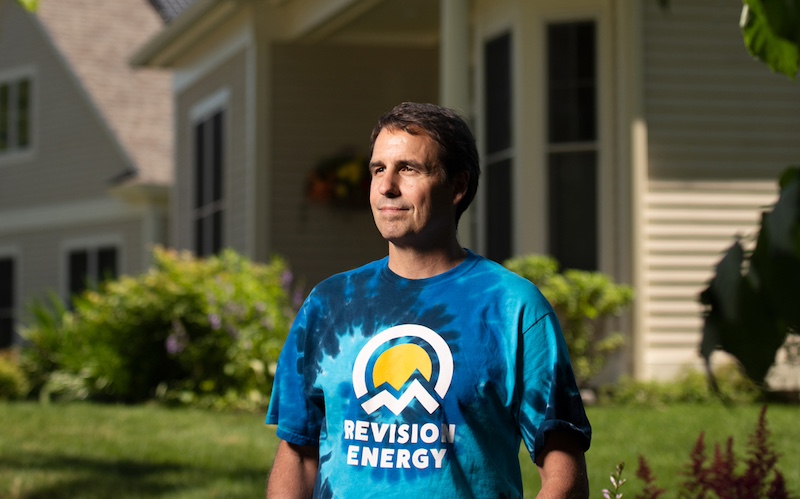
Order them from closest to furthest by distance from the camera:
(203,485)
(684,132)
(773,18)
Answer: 1. (773,18)
2. (203,485)
3. (684,132)

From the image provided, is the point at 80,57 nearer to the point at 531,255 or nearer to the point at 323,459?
the point at 531,255

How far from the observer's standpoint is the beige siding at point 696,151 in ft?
32.3

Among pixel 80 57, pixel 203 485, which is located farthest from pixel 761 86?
pixel 80 57

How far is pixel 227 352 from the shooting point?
1053 centimetres

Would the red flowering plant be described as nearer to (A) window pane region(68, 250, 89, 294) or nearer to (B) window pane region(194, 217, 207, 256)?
(B) window pane region(194, 217, 207, 256)

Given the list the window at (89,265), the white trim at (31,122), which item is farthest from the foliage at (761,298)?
the white trim at (31,122)

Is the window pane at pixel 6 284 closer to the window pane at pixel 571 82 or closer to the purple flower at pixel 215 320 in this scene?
the purple flower at pixel 215 320

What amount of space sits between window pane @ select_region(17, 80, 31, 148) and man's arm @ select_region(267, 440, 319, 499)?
19880 mm

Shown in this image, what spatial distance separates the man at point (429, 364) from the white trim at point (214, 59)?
40.0ft

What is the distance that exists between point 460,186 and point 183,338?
29.3ft

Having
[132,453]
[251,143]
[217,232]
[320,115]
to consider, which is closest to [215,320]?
[132,453]

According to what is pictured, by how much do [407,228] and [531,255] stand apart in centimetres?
795

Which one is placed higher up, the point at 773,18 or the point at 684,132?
the point at 684,132

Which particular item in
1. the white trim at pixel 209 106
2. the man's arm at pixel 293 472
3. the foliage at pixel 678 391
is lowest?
the foliage at pixel 678 391
